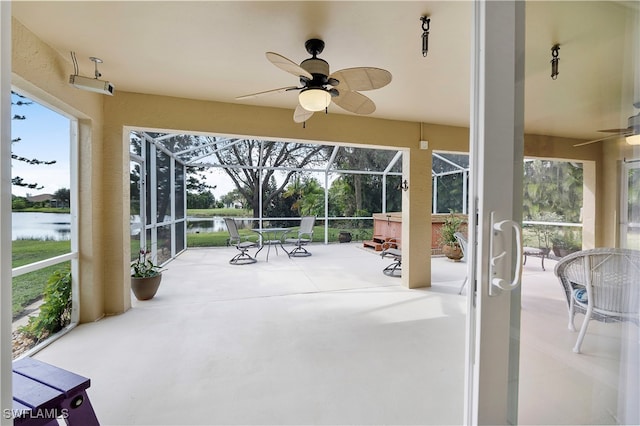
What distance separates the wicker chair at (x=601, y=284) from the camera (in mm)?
1068

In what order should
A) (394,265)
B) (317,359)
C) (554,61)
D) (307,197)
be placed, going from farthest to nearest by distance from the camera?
(307,197), (394,265), (317,359), (554,61)

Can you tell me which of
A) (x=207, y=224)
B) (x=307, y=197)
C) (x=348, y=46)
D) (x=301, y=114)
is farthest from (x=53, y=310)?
(x=307, y=197)

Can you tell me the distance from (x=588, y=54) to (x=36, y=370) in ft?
8.65

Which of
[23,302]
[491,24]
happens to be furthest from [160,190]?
[491,24]

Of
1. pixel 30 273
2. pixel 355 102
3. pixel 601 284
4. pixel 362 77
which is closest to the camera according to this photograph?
pixel 601 284

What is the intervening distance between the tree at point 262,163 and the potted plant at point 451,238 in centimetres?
382

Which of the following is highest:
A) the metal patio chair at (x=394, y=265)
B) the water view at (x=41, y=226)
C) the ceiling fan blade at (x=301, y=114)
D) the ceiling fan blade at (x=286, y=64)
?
the ceiling fan blade at (x=286, y=64)

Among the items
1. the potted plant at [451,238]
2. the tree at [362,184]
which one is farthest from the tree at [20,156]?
the tree at [362,184]

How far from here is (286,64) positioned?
1853mm

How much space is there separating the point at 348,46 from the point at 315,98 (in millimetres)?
529

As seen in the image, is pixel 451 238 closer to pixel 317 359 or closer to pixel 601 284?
pixel 317 359

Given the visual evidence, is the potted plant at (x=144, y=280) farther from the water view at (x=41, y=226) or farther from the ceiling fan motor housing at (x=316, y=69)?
the ceiling fan motor housing at (x=316, y=69)

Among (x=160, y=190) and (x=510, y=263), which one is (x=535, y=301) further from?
(x=160, y=190)

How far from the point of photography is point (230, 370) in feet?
6.65
